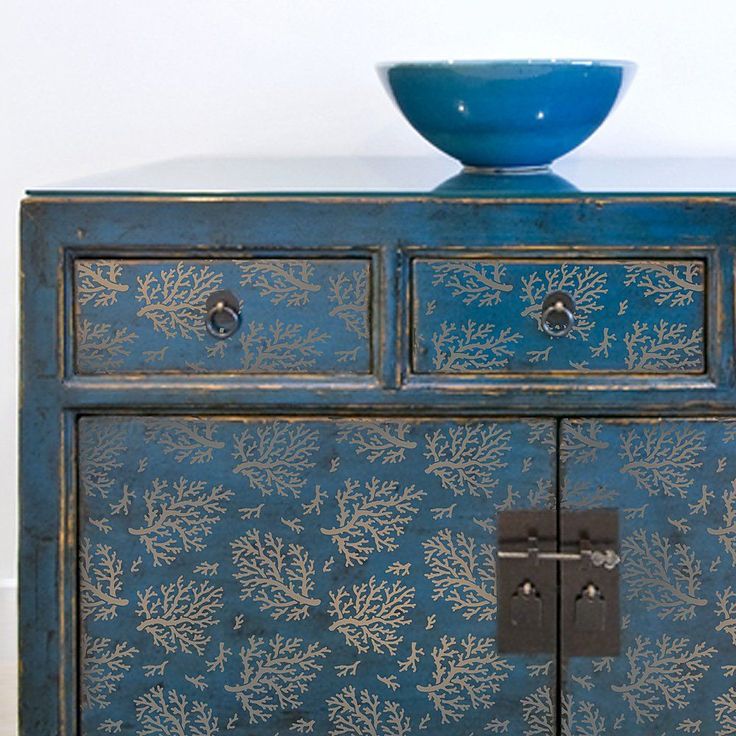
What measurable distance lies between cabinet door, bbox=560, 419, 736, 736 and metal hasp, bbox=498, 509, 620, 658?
0.04ft

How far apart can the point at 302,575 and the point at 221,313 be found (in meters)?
0.26

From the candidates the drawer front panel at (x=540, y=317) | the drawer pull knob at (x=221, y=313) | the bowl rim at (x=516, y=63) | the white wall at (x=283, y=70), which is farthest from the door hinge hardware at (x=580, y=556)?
the white wall at (x=283, y=70)

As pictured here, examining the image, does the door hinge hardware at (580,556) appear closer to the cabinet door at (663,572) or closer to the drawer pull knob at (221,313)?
the cabinet door at (663,572)

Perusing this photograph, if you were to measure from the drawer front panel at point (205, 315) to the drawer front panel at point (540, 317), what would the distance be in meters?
0.07

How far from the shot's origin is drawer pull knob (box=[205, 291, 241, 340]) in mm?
1334

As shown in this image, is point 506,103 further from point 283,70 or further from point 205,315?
point 283,70

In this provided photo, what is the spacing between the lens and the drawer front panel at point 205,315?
1.33m

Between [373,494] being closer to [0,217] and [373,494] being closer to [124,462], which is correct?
[124,462]

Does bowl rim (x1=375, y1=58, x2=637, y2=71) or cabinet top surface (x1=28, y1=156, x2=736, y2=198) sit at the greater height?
bowl rim (x1=375, y1=58, x2=637, y2=71)

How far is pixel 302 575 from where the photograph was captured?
1.37 metres

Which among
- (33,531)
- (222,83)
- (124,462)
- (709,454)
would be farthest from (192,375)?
(222,83)

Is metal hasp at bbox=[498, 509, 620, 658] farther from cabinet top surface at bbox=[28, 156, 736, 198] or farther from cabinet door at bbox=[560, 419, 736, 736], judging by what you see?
cabinet top surface at bbox=[28, 156, 736, 198]

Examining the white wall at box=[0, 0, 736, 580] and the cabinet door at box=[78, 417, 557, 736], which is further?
the white wall at box=[0, 0, 736, 580]

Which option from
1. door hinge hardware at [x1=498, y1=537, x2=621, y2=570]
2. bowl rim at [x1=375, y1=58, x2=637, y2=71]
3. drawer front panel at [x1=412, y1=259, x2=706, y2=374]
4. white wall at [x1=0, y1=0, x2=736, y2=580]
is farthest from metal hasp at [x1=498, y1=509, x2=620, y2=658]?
white wall at [x1=0, y1=0, x2=736, y2=580]
